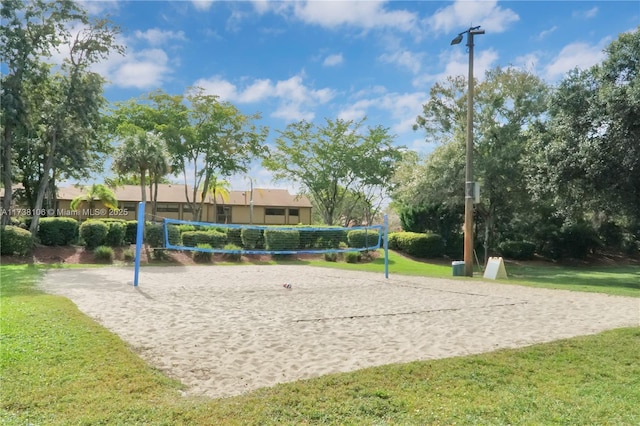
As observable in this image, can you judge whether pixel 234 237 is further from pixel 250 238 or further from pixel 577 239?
pixel 577 239

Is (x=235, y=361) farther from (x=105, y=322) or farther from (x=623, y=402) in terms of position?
(x=623, y=402)

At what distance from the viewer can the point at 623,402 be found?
3.31m

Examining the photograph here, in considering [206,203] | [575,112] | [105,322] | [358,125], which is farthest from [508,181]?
[206,203]

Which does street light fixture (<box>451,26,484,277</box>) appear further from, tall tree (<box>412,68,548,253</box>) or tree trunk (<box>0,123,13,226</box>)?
tree trunk (<box>0,123,13,226</box>)

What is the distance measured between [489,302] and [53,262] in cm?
1373

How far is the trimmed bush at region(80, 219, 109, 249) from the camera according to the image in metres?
16.2

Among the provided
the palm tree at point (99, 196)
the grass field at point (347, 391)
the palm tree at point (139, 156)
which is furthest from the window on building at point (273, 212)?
the grass field at point (347, 391)

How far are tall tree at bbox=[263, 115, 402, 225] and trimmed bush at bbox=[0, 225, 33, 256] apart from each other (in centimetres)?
1628

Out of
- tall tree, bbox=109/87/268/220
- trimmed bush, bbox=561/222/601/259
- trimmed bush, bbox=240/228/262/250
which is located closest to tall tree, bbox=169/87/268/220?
tall tree, bbox=109/87/268/220

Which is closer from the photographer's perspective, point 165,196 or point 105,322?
point 105,322

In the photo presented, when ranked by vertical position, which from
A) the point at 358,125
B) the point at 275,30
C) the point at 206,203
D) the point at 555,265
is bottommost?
the point at 555,265

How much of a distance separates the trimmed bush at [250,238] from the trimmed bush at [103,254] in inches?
206

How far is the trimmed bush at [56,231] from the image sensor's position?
1634cm

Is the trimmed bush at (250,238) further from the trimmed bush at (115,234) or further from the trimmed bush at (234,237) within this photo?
the trimmed bush at (115,234)
